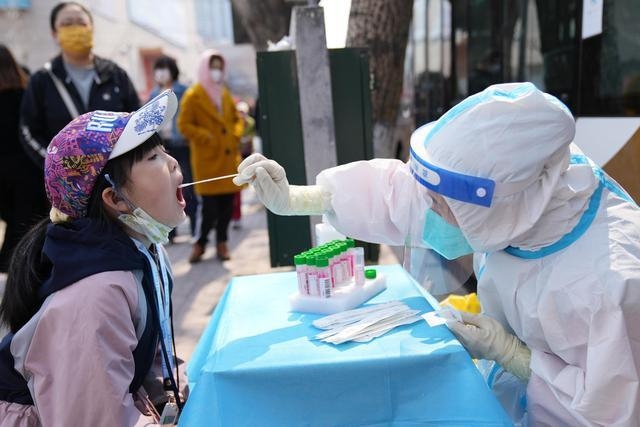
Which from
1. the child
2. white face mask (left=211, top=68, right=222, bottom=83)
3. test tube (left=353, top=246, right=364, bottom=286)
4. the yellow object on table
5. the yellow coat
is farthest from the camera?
white face mask (left=211, top=68, right=222, bottom=83)

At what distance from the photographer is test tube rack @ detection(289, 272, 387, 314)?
155 cm

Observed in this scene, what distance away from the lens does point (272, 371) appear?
1236 millimetres

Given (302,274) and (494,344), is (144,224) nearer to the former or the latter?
(302,274)

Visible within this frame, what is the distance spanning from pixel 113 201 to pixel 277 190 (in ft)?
1.37

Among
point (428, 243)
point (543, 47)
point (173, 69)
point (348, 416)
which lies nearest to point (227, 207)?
point (173, 69)

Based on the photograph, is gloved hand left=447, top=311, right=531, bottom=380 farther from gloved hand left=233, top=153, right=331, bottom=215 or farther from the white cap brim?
the white cap brim

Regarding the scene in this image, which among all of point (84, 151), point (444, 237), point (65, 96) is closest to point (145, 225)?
point (84, 151)

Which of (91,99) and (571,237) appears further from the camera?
(91,99)

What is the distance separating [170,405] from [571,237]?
1.00 m

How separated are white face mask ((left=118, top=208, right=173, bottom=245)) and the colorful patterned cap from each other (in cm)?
11

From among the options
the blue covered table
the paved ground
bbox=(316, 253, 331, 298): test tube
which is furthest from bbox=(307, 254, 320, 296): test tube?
the paved ground

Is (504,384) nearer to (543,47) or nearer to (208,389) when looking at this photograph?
(208,389)

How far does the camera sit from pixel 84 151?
4.53ft

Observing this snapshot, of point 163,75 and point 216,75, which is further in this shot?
point 163,75
